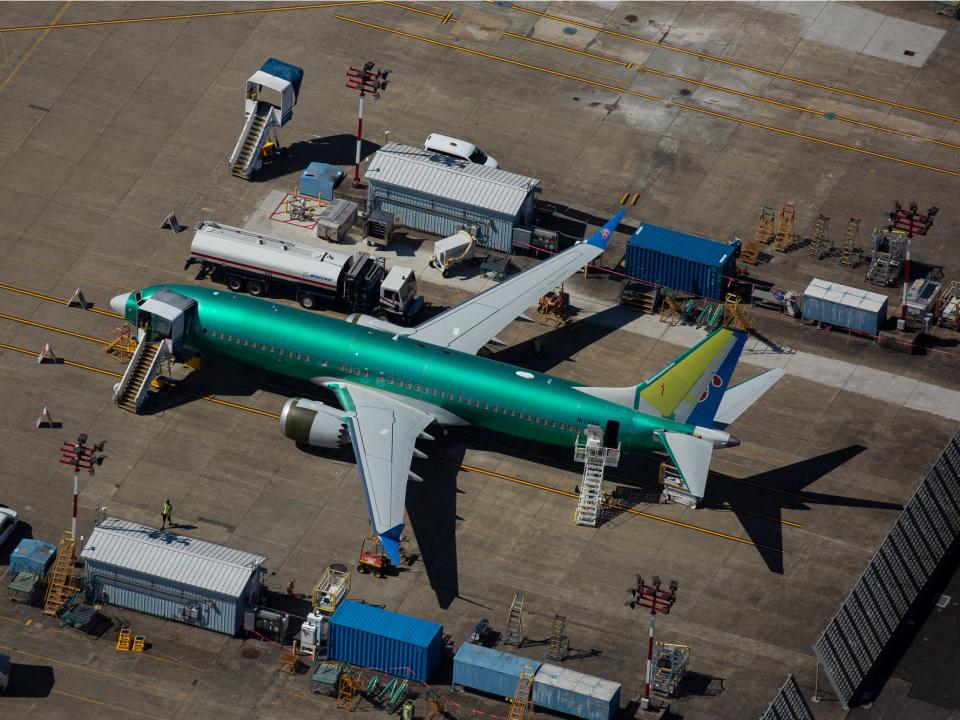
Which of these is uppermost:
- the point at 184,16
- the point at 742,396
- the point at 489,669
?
the point at 184,16

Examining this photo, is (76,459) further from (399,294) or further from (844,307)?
(844,307)

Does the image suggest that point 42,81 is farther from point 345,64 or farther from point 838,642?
point 838,642

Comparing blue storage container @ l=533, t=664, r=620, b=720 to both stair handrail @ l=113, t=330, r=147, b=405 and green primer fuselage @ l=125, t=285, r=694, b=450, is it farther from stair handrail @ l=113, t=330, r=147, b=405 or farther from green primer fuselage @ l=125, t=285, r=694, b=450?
stair handrail @ l=113, t=330, r=147, b=405

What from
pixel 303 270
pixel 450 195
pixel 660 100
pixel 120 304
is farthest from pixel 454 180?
pixel 120 304

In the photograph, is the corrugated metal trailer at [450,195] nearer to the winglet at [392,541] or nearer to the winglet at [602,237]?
the winglet at [602,237]

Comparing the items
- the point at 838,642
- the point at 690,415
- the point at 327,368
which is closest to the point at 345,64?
the point at 327,368

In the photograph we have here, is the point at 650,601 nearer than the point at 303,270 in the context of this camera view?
Yes
